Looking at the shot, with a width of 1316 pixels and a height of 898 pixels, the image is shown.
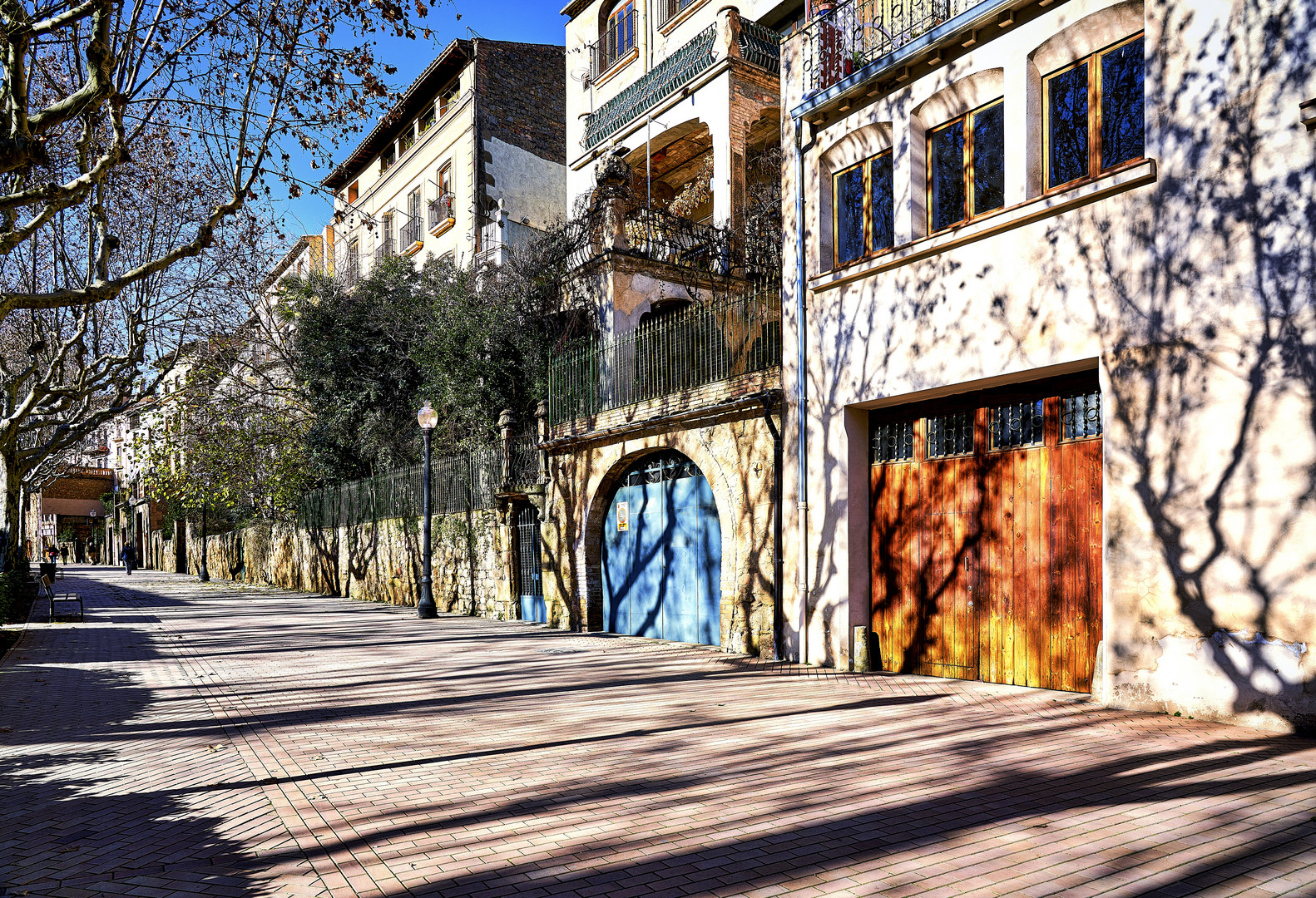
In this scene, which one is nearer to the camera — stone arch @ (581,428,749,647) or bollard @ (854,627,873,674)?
bollard @ (854,627,873,674)

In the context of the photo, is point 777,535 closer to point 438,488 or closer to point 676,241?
point 676,241


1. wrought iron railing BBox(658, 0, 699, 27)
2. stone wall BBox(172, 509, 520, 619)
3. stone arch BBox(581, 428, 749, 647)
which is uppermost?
wrought iron railing BBox(658, 0, 699, 27)

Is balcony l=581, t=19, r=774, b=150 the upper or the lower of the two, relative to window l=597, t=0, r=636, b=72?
lower

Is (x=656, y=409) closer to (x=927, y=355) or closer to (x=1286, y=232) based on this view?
(x=927, y=355)

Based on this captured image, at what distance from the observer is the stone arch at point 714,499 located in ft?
39.0

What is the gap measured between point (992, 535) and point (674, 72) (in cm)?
1403

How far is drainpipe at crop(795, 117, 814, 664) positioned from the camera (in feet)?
35.4

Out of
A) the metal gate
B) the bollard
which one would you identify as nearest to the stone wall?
the metal gate

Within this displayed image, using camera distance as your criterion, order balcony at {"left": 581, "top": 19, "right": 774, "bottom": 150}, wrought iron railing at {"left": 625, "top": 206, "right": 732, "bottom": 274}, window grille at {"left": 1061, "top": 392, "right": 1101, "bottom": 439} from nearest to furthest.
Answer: window grille at {"left": 1061, "top": 392, "right": 1101, "bottom": 439}
wrought iron railing at {"left": 625, "top": 206, "right": 732, "bottom": 274}
balcony at {"left": 581, "top": 19, "right": 774, "bottom": 150}

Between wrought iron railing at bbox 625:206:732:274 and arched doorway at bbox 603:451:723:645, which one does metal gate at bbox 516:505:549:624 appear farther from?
wrought iron railing at bbox 625:206:732:274

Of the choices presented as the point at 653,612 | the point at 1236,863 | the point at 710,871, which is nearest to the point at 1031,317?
the point at 1236,863

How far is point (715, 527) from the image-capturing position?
1277 cm

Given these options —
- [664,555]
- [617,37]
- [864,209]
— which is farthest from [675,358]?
[617,37]

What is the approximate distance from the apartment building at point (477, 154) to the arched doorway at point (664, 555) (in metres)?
12.1
